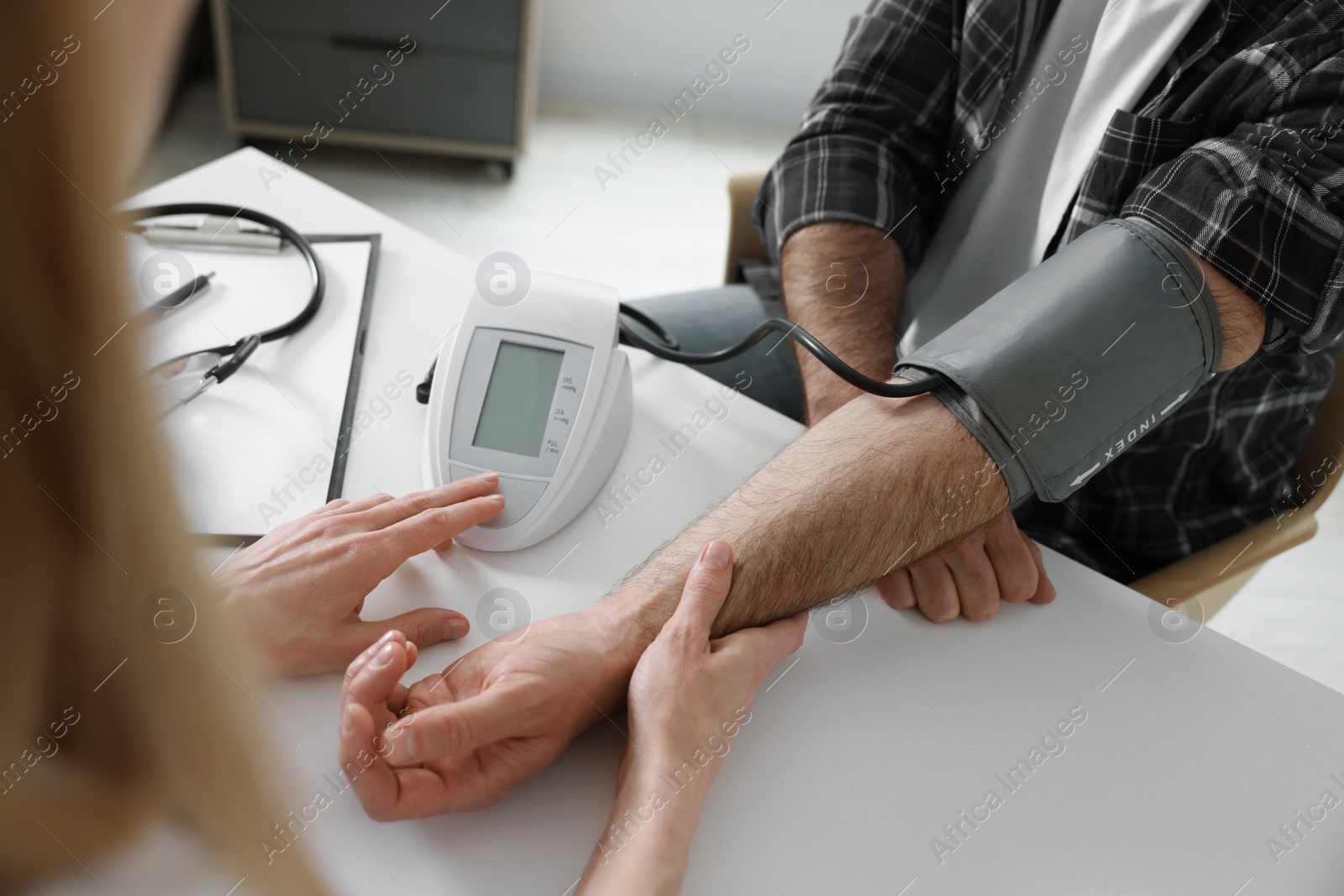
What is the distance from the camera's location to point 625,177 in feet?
8.65

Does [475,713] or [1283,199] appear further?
[1283,199]

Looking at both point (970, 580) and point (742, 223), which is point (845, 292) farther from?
point (970, 580)

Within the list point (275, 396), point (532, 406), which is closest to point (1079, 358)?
point (532, 406)

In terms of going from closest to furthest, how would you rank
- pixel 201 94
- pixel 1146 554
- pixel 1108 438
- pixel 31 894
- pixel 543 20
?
1. pixel 31 894
2. pixel 1108 438
3. pixel 1146 554
4. pixel 201 94
5. pixel 543 20

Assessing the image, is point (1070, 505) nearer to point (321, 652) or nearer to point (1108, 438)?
point (1108, 438)

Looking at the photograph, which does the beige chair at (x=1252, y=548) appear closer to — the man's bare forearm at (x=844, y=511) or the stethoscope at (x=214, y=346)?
the man's bare forearm at (x=844, y=511)

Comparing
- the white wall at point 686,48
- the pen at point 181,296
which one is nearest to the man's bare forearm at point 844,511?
the pen at point 181,296

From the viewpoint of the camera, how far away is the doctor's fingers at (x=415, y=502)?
630 millimetres

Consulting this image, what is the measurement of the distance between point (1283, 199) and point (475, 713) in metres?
0.70

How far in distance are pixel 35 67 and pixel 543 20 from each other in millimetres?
2853

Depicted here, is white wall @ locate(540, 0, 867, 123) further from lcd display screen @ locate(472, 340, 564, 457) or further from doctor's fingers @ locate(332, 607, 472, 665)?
doctor's fingers @ locate(332, 607, 472, 665)

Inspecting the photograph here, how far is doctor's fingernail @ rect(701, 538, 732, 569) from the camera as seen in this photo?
2.04ft

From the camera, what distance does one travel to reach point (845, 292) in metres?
1.01

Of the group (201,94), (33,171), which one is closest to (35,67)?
(33,171)
